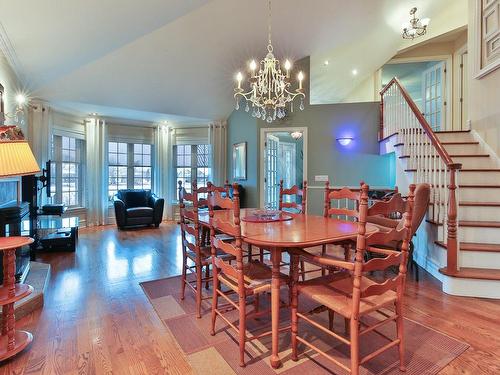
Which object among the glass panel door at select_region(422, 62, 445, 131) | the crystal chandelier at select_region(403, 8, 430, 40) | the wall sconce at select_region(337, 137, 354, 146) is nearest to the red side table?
the wall sconce at select_region(337, 137, 354, 146)

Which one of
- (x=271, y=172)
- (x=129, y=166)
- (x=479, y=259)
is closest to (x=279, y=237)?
(x=479, y=259)

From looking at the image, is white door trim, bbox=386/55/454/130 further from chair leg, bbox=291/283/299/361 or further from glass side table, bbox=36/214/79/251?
glass side table, bbox=36/214/79/251

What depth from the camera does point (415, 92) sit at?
8156 millimetres

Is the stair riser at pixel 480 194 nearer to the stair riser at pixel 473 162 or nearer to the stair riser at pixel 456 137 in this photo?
Result: the stair riser at pixel 473 162

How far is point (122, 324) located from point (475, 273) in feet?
10.6

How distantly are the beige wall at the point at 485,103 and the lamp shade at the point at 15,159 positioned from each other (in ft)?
16.9

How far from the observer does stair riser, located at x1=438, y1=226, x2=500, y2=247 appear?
303 centimetres

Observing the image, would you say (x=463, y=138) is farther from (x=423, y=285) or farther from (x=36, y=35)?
(x=36, y=35)

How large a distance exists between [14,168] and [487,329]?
136 inches

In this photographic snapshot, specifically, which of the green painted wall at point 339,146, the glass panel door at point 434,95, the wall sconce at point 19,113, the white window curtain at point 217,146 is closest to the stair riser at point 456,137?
the green painted wall at point 339,146

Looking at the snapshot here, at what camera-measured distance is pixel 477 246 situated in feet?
9.51

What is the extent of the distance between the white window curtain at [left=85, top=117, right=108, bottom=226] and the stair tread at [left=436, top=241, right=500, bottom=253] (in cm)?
652

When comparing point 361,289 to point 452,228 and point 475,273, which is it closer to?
point 452,228

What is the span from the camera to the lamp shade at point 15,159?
65.1 inches
